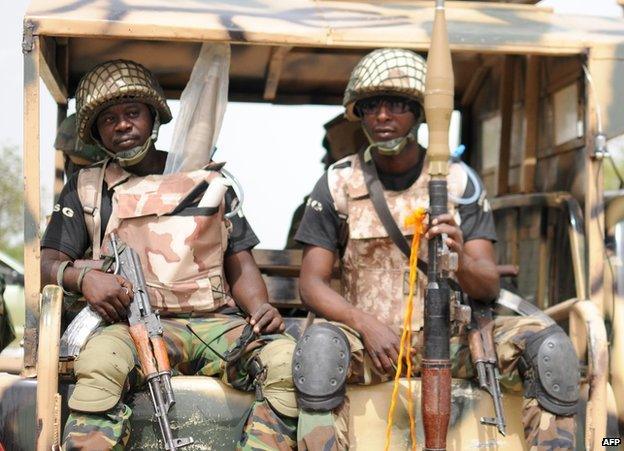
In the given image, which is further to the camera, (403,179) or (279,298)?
(279,298)

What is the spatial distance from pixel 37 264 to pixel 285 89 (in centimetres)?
248

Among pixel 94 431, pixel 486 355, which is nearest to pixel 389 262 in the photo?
pixel 486 355

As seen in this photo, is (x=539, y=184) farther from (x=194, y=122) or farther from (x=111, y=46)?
(x=111, y=46)

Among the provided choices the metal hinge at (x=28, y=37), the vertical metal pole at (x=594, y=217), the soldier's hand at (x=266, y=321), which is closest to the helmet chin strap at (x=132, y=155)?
the metal hinge at (x=28, y=37)

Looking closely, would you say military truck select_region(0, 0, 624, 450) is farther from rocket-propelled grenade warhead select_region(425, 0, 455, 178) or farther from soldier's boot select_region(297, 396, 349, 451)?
rocket-propelled grenade warhead select_region(425, 0, 455, 178)

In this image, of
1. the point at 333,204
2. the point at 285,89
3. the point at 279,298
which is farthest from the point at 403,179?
the point at 285,89

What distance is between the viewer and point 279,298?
19.0ft

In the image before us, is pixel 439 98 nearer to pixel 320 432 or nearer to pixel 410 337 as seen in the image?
pixel 410 337

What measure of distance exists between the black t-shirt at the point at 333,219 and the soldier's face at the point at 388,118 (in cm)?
21

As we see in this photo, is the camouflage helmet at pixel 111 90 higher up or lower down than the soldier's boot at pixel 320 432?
higher up

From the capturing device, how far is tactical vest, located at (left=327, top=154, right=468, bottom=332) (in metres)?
4.61

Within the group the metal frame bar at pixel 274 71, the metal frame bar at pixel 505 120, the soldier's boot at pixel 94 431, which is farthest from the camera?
the metal frame bar at pixel 505 120

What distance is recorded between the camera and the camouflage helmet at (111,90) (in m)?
4.60

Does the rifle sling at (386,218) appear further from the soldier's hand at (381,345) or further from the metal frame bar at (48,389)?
the metal frame bar at (48,389)
